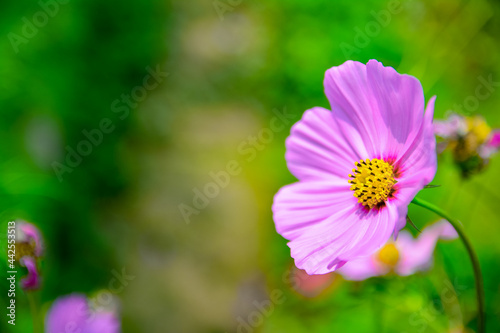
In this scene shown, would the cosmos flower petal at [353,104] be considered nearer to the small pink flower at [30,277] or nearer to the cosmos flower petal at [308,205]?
the cosmos flower petal at [308,205]

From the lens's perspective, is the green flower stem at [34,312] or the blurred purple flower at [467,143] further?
the blurred purple flower at [467,143]

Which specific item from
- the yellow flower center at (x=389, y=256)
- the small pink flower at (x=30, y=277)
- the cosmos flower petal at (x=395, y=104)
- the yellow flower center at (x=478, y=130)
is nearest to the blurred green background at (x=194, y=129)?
the yellow flower center at (x=389, y=256)

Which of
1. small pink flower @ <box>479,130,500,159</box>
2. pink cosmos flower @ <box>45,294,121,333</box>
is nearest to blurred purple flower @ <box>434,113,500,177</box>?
small pink flower @ <box>479,130,500,159</box>

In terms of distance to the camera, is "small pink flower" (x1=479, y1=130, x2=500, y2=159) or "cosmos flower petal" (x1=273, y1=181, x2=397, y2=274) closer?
"cosmos flower petal" (x1=273, y1=181, x2=397, y2=274)

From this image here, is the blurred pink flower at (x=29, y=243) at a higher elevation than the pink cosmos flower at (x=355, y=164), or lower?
higher

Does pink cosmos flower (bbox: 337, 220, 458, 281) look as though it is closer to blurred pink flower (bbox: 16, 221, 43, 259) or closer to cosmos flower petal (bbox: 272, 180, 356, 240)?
cosmos flower petal (bbox: 272, 180, 356, 240)

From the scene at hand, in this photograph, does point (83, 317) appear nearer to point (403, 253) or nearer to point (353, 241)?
point (353, 241)
